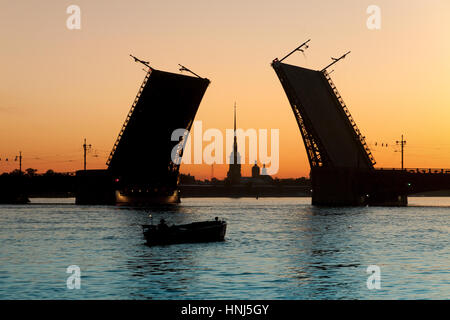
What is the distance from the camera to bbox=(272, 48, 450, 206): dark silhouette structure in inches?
2665

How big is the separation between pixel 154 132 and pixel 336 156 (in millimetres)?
22296

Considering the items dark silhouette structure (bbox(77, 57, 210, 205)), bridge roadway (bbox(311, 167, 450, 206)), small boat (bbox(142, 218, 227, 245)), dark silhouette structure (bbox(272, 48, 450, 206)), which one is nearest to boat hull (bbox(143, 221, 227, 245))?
small boat (bbox(142, 218, 227, 245))

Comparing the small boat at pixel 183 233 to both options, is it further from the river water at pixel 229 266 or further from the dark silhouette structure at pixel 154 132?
the dark silhouette structure at pixel 154 132

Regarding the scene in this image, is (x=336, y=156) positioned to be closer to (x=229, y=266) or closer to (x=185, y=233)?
(x=185, y=233)

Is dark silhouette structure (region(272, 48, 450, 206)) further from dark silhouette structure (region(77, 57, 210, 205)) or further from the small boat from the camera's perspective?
Result: the small boat

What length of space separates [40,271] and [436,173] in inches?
2991

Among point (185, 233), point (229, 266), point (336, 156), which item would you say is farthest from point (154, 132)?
point (229, 266)

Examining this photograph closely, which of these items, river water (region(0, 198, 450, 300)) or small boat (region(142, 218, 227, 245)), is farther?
small boat (region(142, 218, 227, 245))

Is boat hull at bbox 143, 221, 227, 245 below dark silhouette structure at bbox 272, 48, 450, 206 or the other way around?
below

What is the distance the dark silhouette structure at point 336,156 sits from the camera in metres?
67.7

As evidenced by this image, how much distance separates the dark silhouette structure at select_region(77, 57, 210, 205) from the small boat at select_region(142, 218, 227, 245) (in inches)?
1013

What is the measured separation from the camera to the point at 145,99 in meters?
62.4
